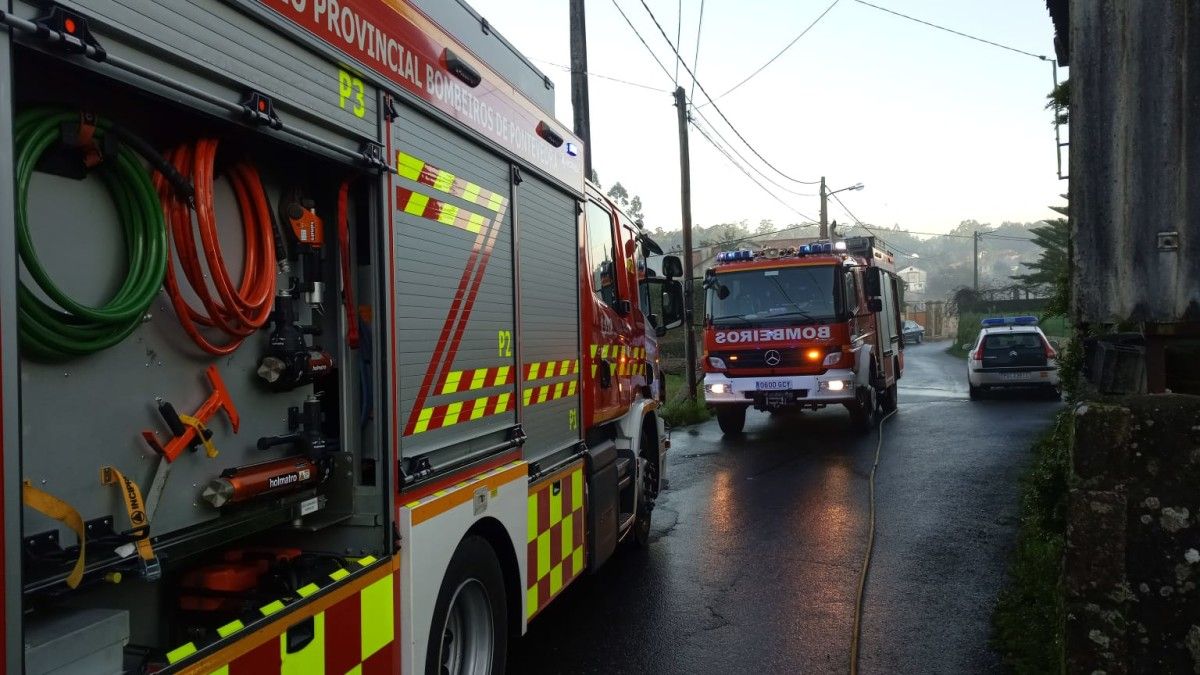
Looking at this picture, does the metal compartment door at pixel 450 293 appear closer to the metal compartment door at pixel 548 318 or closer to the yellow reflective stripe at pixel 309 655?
the metal compartment door at pixel 548 318

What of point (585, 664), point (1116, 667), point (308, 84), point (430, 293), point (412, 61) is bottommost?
point (585, 664)

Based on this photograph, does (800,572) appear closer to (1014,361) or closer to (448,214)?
(448,214)

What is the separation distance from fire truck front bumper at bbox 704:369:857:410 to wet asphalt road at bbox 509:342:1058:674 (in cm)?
118

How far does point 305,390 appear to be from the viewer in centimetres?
285

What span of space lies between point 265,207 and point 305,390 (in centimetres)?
61

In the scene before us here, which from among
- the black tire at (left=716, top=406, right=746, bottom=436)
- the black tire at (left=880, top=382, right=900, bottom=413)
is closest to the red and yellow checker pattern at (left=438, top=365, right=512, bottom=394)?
the black tire at (left=716, top=406, right=746, bottom=436)

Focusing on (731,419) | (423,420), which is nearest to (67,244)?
(423,420)

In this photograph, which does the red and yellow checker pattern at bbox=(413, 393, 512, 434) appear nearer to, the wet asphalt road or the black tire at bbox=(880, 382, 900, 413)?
the wet asphalt road

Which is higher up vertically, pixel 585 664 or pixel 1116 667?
pixel 1116 667

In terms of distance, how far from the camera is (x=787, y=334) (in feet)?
40.7

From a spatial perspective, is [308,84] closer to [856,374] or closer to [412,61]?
[412,61]

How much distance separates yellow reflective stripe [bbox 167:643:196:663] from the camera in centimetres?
196

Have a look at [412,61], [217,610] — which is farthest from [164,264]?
[412,61]

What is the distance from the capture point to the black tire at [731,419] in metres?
13.1
